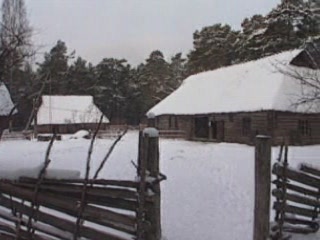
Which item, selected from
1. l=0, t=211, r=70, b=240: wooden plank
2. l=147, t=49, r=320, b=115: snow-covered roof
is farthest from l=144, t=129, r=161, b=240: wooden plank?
l=147, t=49, r=320, b=115: snow-covered roof

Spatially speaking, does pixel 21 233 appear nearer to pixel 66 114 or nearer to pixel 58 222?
pixel 58 222

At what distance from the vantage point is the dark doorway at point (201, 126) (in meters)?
35.2

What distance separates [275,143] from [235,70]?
9.91 metres

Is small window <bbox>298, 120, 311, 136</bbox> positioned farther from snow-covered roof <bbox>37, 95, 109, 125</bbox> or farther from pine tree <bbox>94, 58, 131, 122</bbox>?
pine tree <bbox>94, 58, 131, 122</bbox>

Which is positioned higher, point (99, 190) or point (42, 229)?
point (99, 190)

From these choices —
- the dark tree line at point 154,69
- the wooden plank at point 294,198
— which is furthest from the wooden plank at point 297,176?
the dark tree line at point 154,69

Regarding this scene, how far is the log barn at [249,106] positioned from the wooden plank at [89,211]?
1885cm

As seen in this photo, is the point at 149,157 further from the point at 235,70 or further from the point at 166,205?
the point at 235,70

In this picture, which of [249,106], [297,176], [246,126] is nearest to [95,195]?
[297,176]

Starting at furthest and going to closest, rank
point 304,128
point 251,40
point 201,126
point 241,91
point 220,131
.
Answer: point 251,40 → point 201,126 → point 220,131 → point 241,91 → point 304,128

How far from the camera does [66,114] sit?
5531 cm

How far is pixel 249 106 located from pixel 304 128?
386 cm

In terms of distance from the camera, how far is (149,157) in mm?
5023

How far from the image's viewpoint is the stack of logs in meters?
6.48
